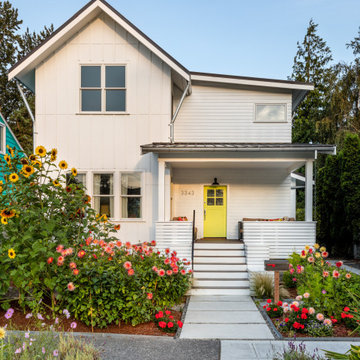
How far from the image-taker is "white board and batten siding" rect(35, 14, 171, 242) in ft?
34.2

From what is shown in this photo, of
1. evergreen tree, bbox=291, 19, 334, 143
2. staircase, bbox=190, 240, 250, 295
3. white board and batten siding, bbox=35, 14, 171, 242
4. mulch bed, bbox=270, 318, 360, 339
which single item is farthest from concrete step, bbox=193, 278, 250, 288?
evergreen tree, bbox=291, 19, 334, 143

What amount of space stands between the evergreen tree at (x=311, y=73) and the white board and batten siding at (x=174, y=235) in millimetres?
20457

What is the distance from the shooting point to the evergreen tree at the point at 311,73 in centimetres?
2758

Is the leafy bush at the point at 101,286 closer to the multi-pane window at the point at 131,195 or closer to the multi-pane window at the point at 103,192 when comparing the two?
the multi-pane window at the point at 131,195

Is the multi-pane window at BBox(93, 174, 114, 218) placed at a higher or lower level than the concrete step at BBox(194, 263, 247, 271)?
higher

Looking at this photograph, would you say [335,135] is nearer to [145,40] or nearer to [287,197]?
[287,197]

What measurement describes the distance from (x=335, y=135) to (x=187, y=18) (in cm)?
1216

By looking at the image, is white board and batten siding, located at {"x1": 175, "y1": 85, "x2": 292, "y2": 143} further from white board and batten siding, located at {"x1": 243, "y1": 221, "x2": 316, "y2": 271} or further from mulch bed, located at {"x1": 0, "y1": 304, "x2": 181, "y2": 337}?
mulch bed, located at {"x1": 0, "y1": 304, "x2": 181, "y2": 337}

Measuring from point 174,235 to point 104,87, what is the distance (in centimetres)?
486

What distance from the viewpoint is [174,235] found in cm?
929

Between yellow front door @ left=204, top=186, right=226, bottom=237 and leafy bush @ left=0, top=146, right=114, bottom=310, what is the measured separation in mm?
6265

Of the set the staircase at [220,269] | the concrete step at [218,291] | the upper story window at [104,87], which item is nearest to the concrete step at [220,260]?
the staircase at [220,269]

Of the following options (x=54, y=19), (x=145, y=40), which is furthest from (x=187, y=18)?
(x=54, y=19)

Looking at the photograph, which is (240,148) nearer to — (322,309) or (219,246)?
(219,246)
